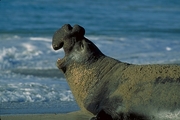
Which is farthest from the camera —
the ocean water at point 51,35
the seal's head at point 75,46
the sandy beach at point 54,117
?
the ocean water at point 51,35

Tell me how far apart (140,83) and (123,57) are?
21.5ft

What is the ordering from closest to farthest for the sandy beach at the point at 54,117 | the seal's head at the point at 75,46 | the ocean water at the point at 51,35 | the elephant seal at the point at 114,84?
the elephant seal at the point at 114,84, the sandy beach at the point at 54,117, the seal's head at the point at 75,46, the ocean water at the point at 51,35

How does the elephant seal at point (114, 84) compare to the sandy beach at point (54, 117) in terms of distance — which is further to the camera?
the sandy beach at point (54, 117)

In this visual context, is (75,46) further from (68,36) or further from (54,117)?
(54,117)

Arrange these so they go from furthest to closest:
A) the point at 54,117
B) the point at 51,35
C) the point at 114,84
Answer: the point at 51,35, the point at 54,117, the point at 114,84

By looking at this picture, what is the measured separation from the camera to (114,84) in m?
5.74

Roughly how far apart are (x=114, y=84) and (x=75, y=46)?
0.60m

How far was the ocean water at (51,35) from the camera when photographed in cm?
786

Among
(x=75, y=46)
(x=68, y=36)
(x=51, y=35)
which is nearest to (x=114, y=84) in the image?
(x=75, y=46)

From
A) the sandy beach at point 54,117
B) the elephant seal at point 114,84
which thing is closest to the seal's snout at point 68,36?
the elephant seal at point 114,84

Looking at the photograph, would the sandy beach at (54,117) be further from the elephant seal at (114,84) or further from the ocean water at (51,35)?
the ocean water at (51,35)

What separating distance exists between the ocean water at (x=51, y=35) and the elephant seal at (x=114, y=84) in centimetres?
102

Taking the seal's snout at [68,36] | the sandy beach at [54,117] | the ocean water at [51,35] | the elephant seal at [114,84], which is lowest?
the ocean water at [51,35]

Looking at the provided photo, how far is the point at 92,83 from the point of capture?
5.94 meters
